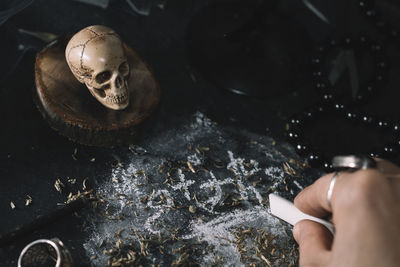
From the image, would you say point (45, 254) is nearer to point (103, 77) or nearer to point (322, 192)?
point (103, 77)

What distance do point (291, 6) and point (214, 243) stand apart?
95cm

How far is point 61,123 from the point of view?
1.07 m

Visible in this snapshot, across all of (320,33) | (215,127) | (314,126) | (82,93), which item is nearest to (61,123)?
(82,93)

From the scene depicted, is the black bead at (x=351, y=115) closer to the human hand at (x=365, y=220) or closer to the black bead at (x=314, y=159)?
the black bead at (x=314, y=159)

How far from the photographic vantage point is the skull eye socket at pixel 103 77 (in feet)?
3.31

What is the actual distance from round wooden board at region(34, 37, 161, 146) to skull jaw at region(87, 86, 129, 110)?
0.03 meters

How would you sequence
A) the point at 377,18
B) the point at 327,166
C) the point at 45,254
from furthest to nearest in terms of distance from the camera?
the point at 377,18 < the point at 327,166 < the point at 45,254

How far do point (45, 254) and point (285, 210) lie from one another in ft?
1.83

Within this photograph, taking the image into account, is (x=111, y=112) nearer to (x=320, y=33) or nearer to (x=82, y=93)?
(x=82, y=93)

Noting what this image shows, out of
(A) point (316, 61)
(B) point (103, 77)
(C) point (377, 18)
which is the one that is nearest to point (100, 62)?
(B) point (103, 77)

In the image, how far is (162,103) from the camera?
1.26 meters

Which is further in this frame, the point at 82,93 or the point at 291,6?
the point at 291,6

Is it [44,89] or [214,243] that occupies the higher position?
[44,89]

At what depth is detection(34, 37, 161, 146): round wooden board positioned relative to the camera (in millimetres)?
1046
